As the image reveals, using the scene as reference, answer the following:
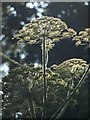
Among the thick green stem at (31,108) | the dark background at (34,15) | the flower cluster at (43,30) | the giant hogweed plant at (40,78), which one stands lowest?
the thick green stem at (31,108)

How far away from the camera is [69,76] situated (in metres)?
1.94

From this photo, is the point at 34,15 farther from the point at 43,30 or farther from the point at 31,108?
the point at 31,108

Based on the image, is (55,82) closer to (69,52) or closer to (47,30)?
(47,30)

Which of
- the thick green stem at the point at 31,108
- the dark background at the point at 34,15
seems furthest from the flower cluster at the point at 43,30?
the dark background at the point at 34,15

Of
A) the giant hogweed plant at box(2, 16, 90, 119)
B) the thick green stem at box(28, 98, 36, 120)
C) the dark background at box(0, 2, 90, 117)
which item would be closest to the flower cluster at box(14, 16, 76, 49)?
the giant hogweed plant at box(2, 16, 90, 119)

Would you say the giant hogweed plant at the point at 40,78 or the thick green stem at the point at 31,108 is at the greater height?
the giant hogweed plant at the point at 40,78

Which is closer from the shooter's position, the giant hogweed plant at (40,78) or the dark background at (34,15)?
the giant hogweed plant at (40,78)

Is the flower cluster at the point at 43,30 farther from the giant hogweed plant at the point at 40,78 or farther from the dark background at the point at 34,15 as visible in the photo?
the dark background at the point at 34,15

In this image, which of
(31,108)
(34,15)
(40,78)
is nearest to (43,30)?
(40,78)

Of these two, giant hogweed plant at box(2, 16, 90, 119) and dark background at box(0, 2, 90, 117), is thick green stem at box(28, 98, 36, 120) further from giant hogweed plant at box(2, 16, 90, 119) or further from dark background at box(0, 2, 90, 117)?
dark background at box(0, 2, 90, 117)

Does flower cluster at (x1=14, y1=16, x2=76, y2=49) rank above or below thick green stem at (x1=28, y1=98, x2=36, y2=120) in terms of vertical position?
above

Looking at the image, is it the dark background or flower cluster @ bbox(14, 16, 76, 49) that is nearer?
flower cluster @ bbox(14, 16, 76, 49)

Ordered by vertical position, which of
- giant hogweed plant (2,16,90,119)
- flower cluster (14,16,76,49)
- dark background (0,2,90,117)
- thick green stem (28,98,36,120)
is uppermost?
dark background (0,2,90,117)

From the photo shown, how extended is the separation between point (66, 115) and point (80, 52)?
259cm
